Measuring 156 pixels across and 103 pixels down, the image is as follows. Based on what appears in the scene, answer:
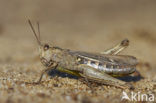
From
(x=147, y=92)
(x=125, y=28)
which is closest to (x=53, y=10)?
(x=125, y=28)

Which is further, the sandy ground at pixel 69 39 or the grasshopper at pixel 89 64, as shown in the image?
the grasshopper at pixel 89 64

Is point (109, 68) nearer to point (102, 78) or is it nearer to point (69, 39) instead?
point (102, 78)

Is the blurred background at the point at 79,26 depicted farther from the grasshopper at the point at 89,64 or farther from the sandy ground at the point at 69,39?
the grasshopper at the point at 89,64

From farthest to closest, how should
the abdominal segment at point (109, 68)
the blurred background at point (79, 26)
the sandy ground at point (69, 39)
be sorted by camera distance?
the blurred background at point (79, 26) < the abdominal segment at point (109, 68) < the sandy ground at point (69, 39)

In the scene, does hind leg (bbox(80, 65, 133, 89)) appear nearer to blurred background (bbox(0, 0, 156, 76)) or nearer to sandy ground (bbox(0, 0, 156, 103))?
sandy ground (bbox(0, 0, 156, 103))

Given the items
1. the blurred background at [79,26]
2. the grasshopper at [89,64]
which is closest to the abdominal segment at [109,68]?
the grasshopper at [89,64]
